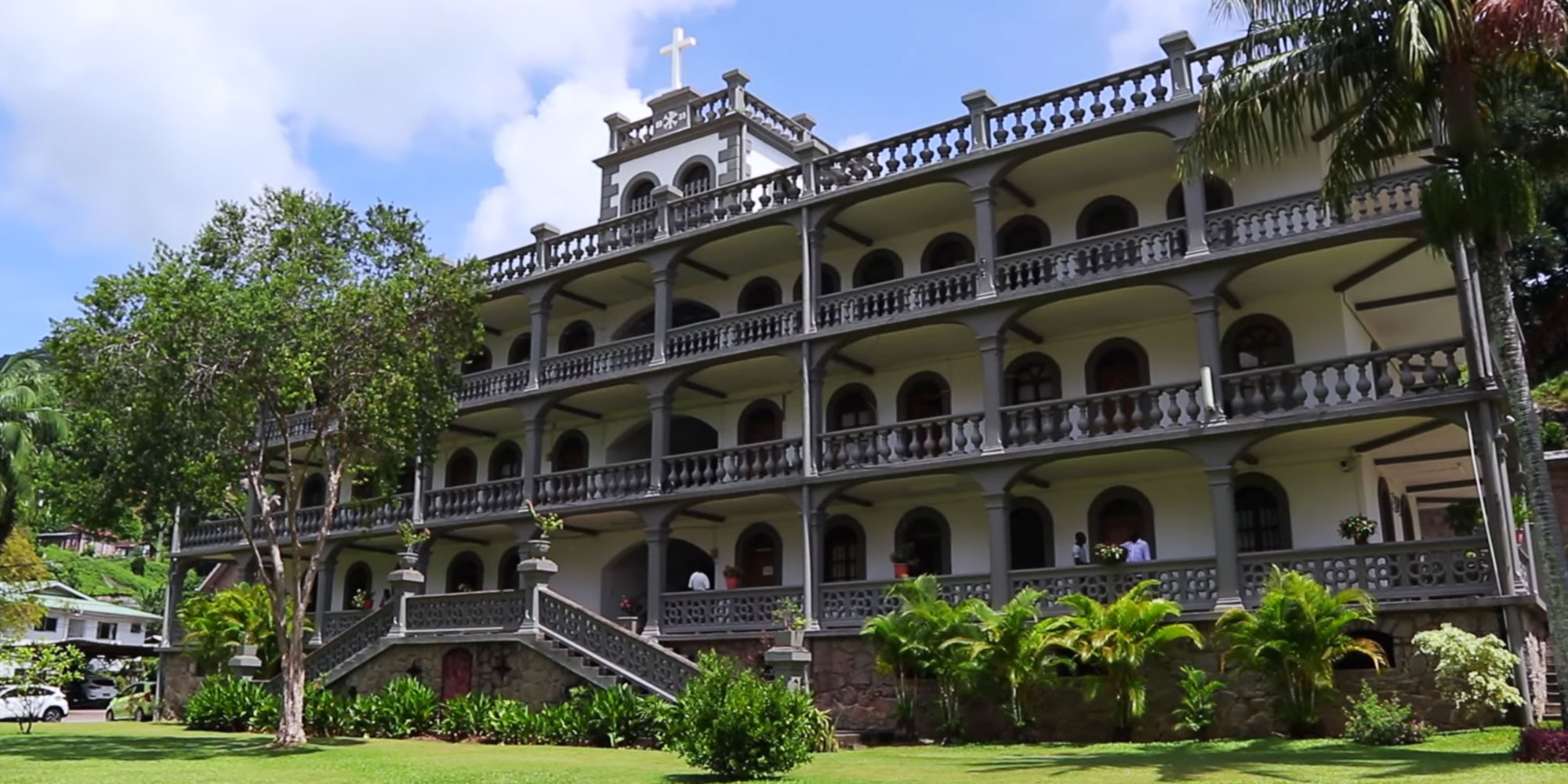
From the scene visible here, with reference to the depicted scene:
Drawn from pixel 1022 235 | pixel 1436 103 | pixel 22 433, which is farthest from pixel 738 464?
pixel 22 433

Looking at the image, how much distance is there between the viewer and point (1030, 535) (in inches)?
984

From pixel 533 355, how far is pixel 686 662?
38.4ft

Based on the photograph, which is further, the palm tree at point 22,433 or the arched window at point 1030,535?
the palm tree at point 22,433

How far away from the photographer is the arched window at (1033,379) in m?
25.1

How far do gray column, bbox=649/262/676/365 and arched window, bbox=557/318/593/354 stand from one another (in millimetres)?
4361

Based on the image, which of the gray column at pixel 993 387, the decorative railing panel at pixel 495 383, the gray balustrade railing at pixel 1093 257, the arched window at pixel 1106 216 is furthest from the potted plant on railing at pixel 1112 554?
the decorative railing panel at pixel 495 383

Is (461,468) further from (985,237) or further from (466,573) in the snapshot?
(985,237)

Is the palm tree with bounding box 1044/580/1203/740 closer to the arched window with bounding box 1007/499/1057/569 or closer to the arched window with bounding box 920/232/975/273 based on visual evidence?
the arched window with bounding box 1007/499/1057/569

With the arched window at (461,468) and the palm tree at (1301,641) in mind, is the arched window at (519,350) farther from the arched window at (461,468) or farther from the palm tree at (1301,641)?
the palm tree at (1301,641)

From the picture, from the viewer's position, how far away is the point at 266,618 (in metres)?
30.1

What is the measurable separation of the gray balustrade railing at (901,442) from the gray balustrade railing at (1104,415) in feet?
2.51

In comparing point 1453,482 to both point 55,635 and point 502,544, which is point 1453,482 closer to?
point 502,544

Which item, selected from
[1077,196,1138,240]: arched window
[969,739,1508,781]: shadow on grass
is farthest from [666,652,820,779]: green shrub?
[1077,196,1138,240]: arched window

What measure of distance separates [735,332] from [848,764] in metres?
13.1
